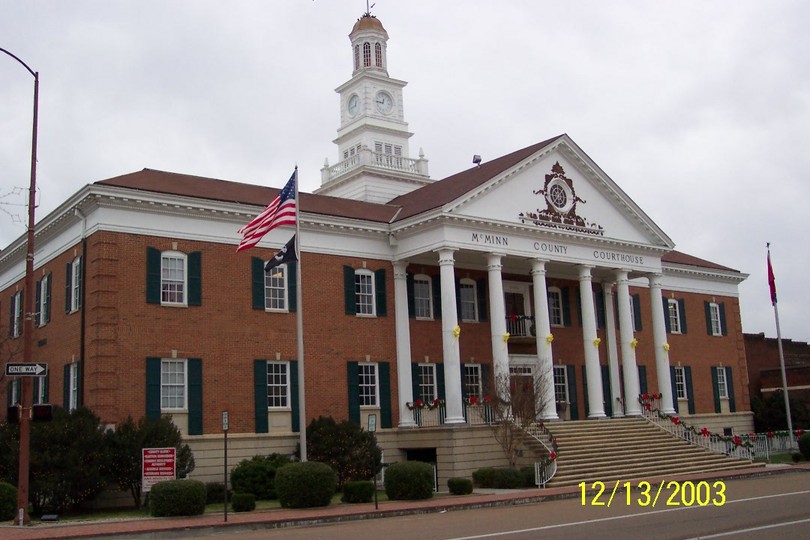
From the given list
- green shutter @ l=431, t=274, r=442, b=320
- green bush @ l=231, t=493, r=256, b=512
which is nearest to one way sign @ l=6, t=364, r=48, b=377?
green bush @ l=231, t=493, r=256, b=512

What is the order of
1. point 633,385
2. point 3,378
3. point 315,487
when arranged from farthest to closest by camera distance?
point 633,385, point 3,378, point 315,487

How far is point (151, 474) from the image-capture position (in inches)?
1022

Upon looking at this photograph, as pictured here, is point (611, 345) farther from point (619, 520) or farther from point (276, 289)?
point (619, 520)

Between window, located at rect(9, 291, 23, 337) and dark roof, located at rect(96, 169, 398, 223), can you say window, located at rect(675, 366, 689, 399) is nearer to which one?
dark roof, located at rect(96, 169, 398, 223)

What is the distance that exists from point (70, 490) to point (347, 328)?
479 inches

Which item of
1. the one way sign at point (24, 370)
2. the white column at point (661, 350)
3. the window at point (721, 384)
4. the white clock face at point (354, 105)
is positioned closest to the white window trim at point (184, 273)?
the one way sign at point (24, 370)

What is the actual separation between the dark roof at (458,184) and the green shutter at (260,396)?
8.09 m

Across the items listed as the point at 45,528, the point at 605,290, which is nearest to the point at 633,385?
the point at 605,290

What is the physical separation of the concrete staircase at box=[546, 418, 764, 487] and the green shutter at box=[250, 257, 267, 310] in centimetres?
1151

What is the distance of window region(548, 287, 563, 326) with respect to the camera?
137 feet

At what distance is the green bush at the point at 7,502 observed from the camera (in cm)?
2303

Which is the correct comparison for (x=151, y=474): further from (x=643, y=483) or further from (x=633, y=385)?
(x=633, y=385)

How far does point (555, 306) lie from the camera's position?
4203cm

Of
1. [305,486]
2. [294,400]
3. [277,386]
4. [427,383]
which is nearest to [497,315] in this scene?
[427,383]
